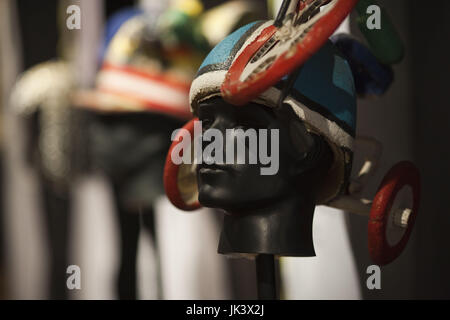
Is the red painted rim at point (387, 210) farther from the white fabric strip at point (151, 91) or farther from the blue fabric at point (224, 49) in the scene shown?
the white fabric strip at point (151, 91)

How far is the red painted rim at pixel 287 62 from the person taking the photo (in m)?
1.08

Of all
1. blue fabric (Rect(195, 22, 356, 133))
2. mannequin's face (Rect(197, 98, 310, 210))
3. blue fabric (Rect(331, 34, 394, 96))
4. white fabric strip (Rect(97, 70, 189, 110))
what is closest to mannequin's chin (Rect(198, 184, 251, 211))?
mannequin's face (Rect(197, 98, 310, 210))

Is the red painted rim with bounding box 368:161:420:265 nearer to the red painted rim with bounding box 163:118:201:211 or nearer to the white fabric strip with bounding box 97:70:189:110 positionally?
the red painted rim with bounding box 163:118:201:211

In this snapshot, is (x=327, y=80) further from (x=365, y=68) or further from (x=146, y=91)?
(x=146, y=91)

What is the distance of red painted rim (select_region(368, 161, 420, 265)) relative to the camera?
1268 millimetres

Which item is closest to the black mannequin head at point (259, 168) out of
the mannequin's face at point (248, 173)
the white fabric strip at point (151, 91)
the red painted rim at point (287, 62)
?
the mannequin's face at point (248, 173)

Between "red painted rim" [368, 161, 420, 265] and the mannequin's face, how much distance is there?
0.17m

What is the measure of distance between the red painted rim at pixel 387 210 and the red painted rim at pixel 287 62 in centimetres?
35

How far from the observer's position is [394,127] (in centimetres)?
157

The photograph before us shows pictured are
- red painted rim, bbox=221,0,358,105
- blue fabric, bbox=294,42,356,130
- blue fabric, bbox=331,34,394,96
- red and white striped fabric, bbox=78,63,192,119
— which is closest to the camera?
red painted rim, bbox=221,0,358,105

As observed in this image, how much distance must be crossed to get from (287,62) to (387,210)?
0.39 metres

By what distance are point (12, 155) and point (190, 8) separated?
1460 millimetres

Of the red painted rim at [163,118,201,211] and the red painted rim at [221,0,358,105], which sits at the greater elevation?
the red painted rim at [221,0,358,105]
